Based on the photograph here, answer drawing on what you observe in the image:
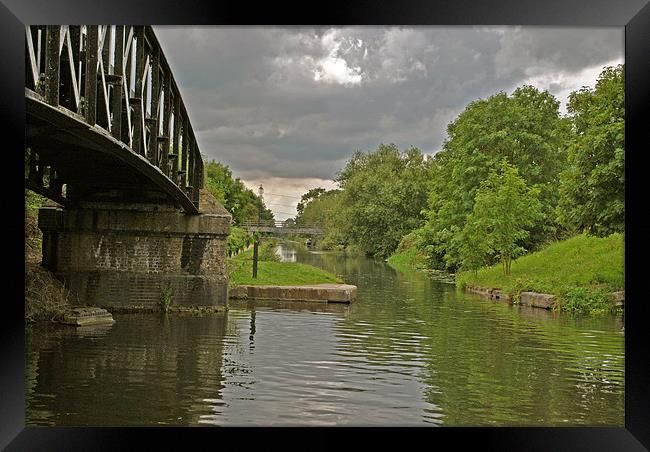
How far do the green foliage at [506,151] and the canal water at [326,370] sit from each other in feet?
56.7

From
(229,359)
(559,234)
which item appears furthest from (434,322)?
(559,234)

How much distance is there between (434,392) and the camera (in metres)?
11.1

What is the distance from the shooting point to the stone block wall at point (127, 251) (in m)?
19.6

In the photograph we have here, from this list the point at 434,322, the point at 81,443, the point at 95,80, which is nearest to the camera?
the point at 81,443

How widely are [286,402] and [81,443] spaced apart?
3.27 m

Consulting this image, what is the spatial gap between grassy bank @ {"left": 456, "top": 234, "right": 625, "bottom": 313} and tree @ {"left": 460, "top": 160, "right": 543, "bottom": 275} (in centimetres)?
81

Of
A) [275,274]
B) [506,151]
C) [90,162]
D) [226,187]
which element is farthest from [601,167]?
[226,187]

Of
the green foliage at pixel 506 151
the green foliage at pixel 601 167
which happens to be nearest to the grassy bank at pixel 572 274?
the green foliage at pixel 601 167

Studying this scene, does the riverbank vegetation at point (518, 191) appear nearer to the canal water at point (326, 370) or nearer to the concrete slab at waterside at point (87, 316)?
the canal water at point (326, 370)

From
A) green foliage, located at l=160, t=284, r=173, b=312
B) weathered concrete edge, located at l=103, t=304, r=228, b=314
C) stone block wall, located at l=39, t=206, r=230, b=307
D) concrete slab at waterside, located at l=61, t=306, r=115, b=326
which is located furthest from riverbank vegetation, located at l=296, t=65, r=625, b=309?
concrete slab at waterside, located at l=61, t=306, r=115, b=326

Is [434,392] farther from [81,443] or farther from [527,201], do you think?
[527,201]

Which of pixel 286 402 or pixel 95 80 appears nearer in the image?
pixel 286 402
